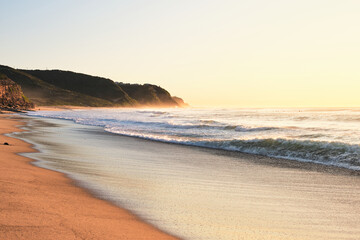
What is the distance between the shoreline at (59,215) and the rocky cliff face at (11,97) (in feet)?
282

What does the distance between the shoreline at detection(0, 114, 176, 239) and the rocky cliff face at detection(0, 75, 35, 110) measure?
8604cm

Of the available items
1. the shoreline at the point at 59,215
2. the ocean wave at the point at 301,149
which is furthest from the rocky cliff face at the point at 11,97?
the shoreline at the point at 59,215

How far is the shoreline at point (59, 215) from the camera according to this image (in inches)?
158

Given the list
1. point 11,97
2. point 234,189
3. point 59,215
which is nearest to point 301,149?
point 234,189

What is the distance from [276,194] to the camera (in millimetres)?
7238

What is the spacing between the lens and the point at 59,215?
15.4ft

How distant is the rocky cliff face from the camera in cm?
8569

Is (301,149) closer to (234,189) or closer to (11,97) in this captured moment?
(234,189)

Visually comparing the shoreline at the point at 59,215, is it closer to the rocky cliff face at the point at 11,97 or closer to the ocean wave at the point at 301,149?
the ocean wave at the point at 301,149

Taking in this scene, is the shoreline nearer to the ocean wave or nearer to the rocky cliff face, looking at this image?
the ocean wave

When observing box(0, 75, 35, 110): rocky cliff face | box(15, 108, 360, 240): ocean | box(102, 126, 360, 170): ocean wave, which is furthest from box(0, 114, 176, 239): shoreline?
box(0, 75, 35, 110): rocky cliff face

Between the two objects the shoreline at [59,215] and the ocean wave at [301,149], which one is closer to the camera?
the shoreline at [59,215]

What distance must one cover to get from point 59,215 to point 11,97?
9565cm

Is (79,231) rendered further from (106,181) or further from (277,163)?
(277,163)
